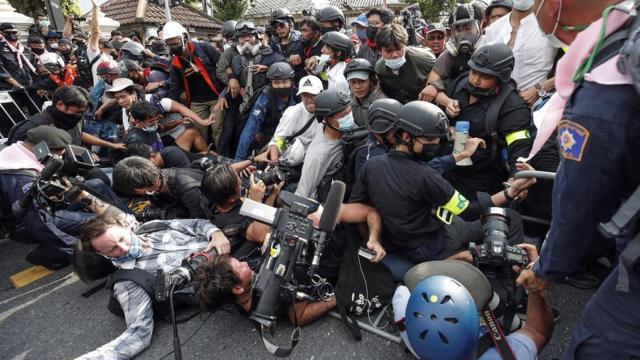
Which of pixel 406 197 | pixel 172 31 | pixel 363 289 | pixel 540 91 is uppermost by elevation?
pixel 540 91

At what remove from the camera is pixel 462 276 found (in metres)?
2.03

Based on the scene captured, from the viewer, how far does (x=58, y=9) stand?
35.9 ft

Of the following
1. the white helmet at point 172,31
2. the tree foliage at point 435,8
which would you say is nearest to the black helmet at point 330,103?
the white helmet at point 172,31

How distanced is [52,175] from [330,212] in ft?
8.74

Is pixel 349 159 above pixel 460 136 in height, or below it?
below

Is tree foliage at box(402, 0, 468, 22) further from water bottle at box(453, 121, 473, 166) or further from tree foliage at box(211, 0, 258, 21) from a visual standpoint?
water bottle at box(453, 121, 473, 166)

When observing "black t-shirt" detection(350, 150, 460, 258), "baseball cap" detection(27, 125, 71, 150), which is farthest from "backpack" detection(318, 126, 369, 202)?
"baseball cap" detection(27, 125, 71, 150)

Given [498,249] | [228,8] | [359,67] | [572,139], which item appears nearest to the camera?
[572,139]

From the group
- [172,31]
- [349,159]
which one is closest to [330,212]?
[349,159]

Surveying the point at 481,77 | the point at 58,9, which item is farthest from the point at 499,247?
the point at 58,9

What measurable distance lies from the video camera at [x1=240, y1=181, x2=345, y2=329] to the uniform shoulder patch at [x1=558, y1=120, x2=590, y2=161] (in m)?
0.93

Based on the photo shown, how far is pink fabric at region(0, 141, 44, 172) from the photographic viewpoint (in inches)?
134

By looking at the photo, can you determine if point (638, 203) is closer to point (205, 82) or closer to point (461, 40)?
point (461, 40)

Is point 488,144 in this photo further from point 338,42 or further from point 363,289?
point 338,42
